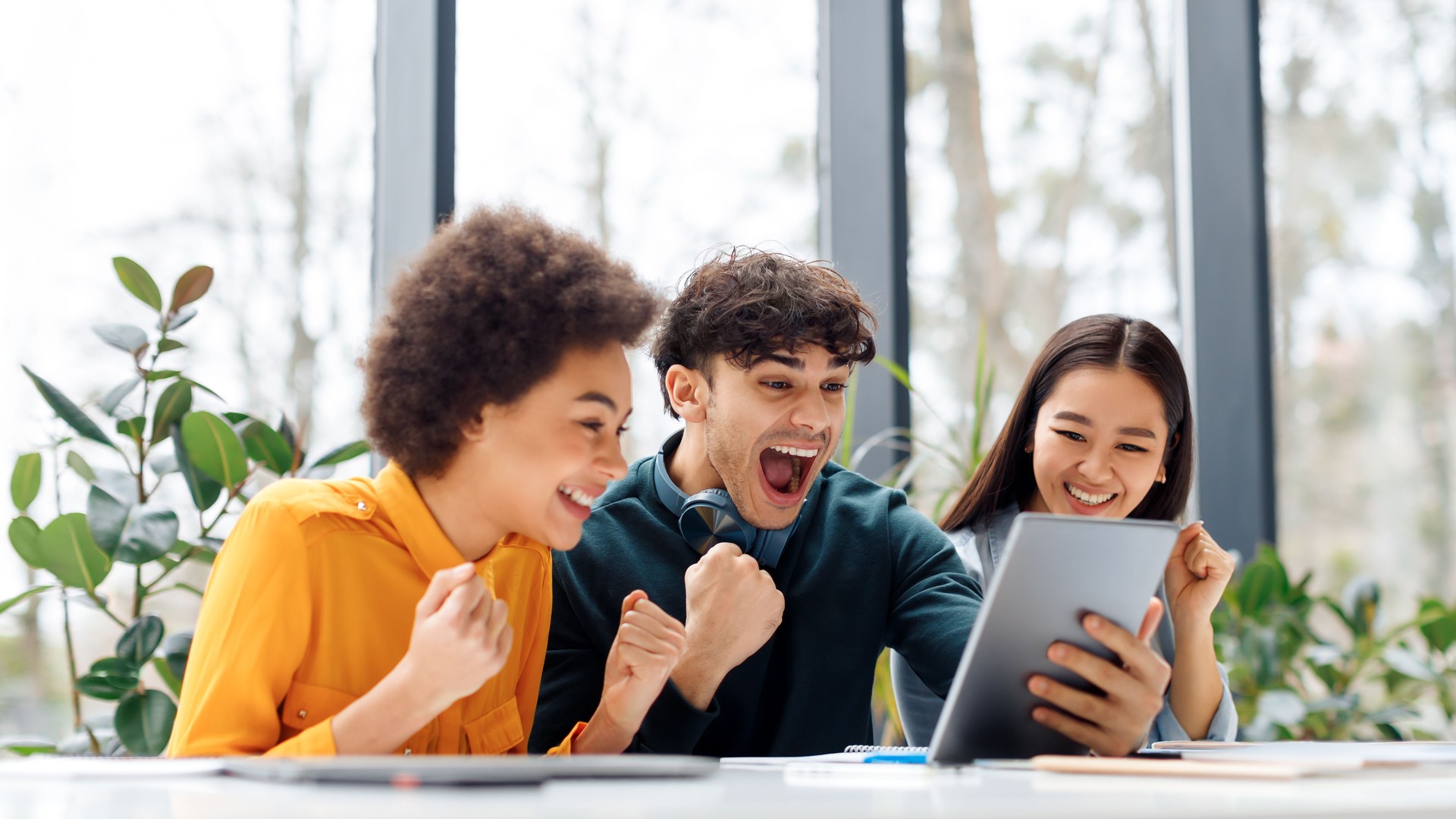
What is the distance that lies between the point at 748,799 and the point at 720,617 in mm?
838

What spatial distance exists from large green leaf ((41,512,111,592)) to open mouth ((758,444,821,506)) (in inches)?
43.9

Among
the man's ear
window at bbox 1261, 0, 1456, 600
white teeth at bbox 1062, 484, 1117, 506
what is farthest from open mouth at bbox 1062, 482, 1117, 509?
window at bbox 1261, 0, 1456, 600

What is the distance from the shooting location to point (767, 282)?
1.91 metres

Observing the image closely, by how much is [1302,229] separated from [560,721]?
366cm

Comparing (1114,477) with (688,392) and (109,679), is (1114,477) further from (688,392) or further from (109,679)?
(109,679)

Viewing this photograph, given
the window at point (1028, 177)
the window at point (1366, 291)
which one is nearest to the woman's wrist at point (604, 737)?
the window at point (1028, 177)

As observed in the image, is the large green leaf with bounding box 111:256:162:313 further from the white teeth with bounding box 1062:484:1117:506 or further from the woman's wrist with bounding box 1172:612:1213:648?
the woman's wrist with bounding box 1172:612:1213:648

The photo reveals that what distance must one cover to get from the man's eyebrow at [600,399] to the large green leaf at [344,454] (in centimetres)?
93

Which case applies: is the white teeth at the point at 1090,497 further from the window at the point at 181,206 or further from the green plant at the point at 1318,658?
the window at the point at 181,206

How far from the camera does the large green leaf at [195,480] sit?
205 cm

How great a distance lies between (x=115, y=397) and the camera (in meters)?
2.06

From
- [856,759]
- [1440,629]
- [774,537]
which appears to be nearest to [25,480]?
[774,537]

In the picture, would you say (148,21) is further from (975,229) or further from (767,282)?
(975,229)

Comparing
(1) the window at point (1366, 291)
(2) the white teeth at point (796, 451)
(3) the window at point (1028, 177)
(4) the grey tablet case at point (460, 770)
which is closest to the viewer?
(4) the grey tablet case at point (460, 770)
